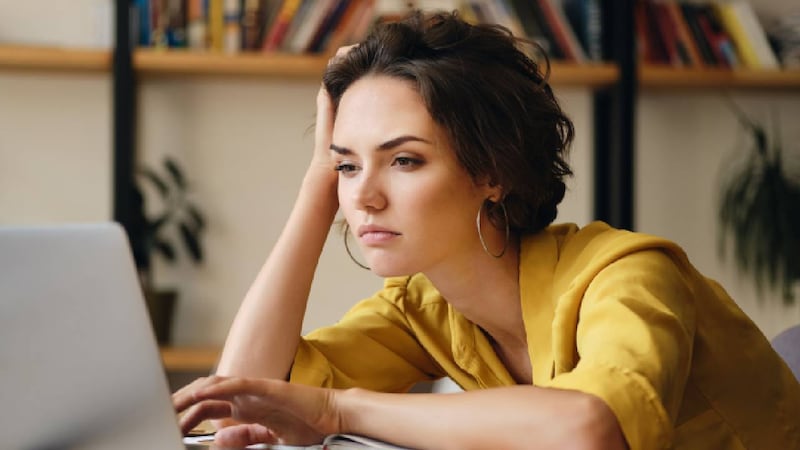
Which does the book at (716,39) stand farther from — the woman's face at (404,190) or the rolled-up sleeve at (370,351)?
the woman's face at (404,190)

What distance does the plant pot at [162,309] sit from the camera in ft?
10.9

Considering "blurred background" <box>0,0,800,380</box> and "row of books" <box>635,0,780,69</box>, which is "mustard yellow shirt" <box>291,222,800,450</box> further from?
"row of books" <box>635,0,780,69</box>

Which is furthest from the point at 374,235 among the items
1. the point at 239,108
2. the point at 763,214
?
the point at 763,214

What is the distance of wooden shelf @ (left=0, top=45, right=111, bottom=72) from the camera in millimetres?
3195

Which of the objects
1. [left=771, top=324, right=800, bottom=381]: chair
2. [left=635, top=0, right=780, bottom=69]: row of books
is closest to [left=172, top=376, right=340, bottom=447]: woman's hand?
[left=771, top=324, right=800, bottom=381]: chair

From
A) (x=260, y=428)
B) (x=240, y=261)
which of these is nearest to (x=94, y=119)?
(x=240, y=261)

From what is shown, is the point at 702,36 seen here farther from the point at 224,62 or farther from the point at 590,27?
the point at 224,62

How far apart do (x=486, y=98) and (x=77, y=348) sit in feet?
2.29

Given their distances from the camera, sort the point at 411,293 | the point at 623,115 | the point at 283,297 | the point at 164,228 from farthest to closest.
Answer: the point at 164,228 < the point at 623,115 < the point at 411,293 < the point at 283,297

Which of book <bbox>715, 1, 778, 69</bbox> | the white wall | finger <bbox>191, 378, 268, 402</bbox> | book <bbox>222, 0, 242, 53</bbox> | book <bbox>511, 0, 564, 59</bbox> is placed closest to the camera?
finger <bbox>191, 378, 268, 402</bbox>

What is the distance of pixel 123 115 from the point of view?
129 inches

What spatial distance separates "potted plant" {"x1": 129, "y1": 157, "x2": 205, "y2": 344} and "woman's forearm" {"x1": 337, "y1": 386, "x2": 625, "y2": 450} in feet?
8.00

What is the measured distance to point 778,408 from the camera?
1288mm

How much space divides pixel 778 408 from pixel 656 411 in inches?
16.9
